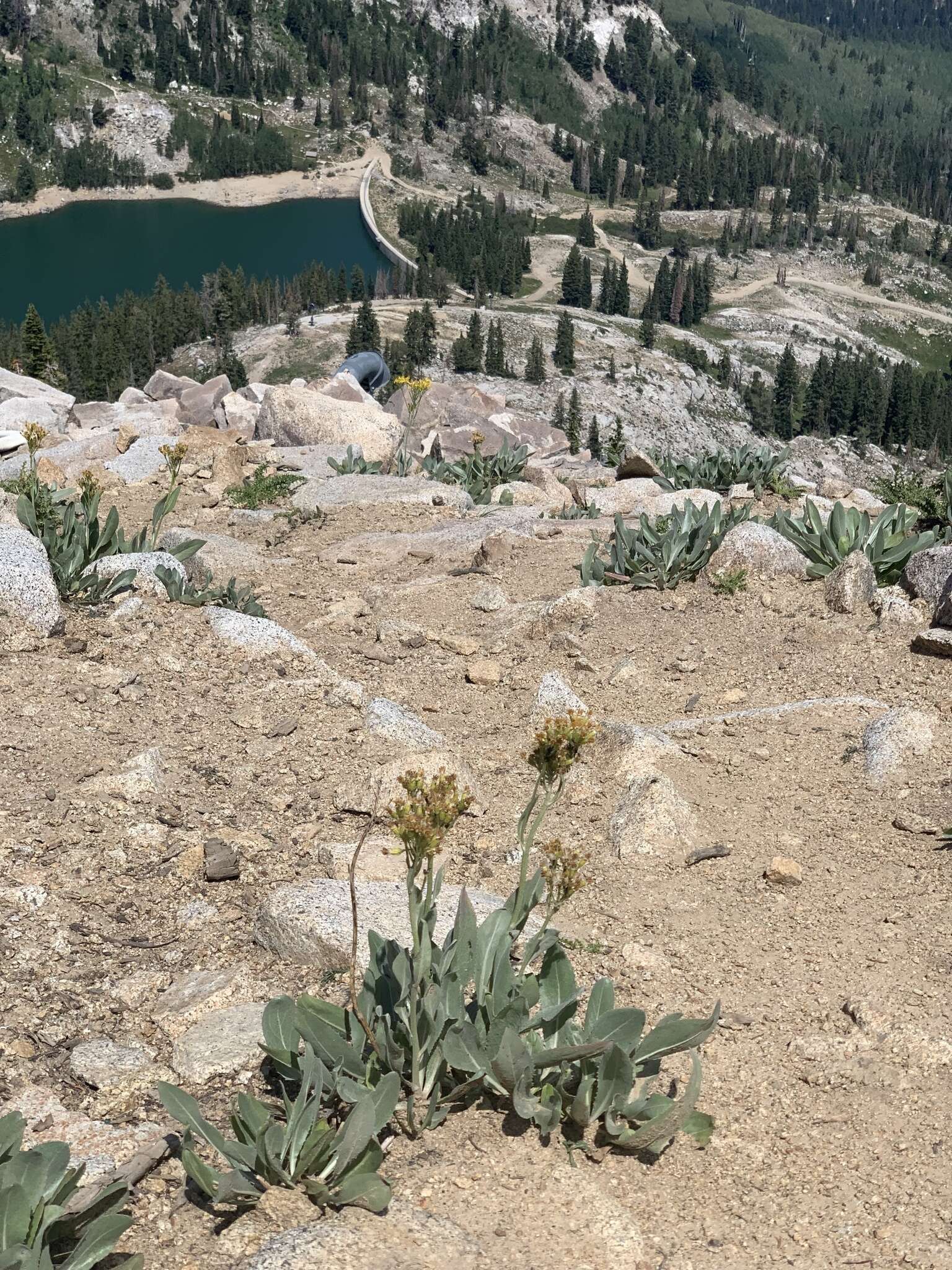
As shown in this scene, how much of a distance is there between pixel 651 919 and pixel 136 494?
12.0 meters

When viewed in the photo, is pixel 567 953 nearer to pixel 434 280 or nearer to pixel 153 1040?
pixel 153 1040

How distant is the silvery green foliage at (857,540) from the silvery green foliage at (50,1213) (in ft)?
29.1

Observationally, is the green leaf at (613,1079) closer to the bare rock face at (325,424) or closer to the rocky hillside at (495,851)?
the rocky hillside at (495,851)

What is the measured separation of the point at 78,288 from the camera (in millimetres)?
173750

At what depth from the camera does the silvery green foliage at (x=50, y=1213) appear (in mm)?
3629

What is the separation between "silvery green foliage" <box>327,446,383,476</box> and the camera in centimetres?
1728

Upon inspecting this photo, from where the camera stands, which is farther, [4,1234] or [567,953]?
[567,953]

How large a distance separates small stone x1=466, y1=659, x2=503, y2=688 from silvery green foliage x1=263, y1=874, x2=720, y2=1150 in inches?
195

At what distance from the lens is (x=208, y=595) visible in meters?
10.5

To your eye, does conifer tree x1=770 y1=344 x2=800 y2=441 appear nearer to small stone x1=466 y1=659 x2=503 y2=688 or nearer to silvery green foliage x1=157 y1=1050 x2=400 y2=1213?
small stone x1=466 y1=659 x2=503 y2=688

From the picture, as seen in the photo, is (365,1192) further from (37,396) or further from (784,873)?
(37,396)

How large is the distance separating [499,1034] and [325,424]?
52.6ft

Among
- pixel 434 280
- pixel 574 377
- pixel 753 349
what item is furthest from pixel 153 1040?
pixel 753 349

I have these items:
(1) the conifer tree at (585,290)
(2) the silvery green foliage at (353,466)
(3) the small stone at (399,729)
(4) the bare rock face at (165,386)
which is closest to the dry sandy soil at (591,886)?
(3) the small stone at (399,729)
